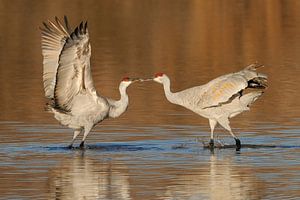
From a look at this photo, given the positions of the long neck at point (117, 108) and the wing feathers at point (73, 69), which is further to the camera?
the long neck at point (117, 108)

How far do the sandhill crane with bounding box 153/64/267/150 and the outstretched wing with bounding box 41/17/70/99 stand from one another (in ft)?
6.09

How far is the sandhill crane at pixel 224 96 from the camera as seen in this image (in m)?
17.8

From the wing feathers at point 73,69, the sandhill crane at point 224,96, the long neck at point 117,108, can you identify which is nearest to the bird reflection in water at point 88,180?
the wing feathers at point 73,69

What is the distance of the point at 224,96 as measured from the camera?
58.3ft

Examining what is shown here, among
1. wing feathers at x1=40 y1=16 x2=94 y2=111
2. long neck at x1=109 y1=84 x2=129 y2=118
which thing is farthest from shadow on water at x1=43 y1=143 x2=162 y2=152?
wing feathers at x1=40 y1=16 x2=94 y2=111

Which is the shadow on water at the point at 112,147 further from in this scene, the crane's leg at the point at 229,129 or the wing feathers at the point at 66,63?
the crane's leg at the point at 229,129

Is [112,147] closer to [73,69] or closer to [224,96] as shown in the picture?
[73,69]

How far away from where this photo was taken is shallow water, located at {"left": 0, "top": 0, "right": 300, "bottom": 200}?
14.0 metres

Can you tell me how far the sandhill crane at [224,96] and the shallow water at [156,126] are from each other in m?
0.49

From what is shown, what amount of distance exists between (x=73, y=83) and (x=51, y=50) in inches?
49.2

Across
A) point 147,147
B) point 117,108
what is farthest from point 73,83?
point 147,147

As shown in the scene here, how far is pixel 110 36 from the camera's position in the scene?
122 ft

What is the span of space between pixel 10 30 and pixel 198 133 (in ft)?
66.8

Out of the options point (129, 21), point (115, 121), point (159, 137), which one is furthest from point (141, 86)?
point (129, 21)
